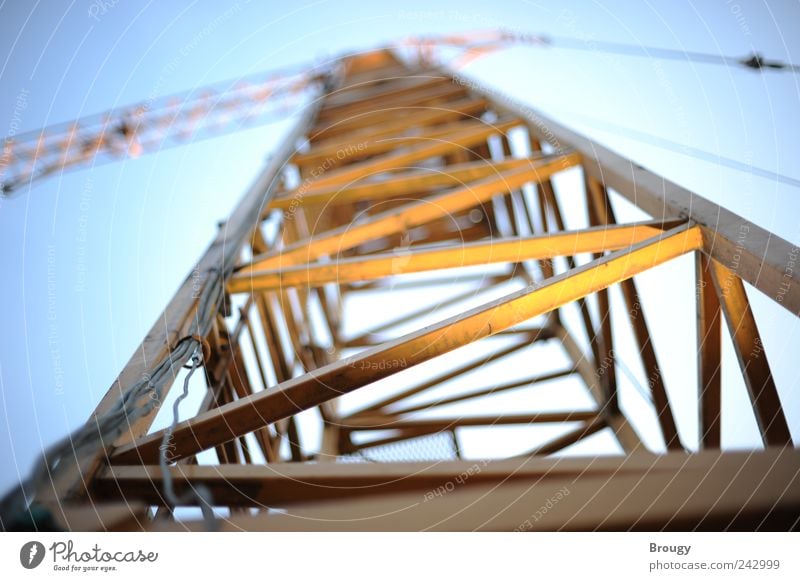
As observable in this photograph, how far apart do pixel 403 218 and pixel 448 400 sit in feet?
7.72

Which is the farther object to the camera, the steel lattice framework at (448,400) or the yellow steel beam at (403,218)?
the yellow steel beam at (403,218)

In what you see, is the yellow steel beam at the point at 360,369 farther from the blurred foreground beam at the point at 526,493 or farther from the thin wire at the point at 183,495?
the blurred foreground beam at the point at 526,493

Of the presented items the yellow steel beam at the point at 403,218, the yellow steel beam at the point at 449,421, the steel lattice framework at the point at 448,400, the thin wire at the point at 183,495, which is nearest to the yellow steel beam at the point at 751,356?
the steel lattice framework at the point at 448,400

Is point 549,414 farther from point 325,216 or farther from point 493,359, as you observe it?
Answer: point 325,216

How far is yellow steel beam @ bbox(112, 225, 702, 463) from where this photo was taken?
2.21 meters

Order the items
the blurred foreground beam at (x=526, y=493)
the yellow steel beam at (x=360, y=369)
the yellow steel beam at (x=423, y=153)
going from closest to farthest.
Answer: the blurred foreground beam at (x=526, y=493)
the yellow steel beam at (x=360, y=369)
the yellow steel beam at (x=423, y=153)

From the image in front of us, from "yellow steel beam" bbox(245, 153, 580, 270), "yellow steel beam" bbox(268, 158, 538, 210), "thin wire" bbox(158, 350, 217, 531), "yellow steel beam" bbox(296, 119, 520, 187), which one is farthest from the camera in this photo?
"yellow steel beam" bbox(296, 119, 520, 187)

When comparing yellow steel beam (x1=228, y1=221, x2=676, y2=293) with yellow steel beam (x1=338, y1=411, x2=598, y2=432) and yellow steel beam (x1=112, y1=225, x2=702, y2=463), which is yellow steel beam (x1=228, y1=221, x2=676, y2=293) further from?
yellow steel beam (x1=338, y1=411, x2=598, y2=432)

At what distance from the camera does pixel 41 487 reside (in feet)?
6.28

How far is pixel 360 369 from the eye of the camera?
228 centimetres

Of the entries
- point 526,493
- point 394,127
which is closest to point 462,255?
point 526,493

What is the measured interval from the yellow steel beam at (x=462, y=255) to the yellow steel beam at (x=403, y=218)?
28 cm

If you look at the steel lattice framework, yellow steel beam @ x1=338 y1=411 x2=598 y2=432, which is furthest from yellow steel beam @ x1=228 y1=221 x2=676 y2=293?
yellow steel beam @ x1=338 y1=411 x2=598 y2=432

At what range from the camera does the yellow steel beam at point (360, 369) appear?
7.23ft
